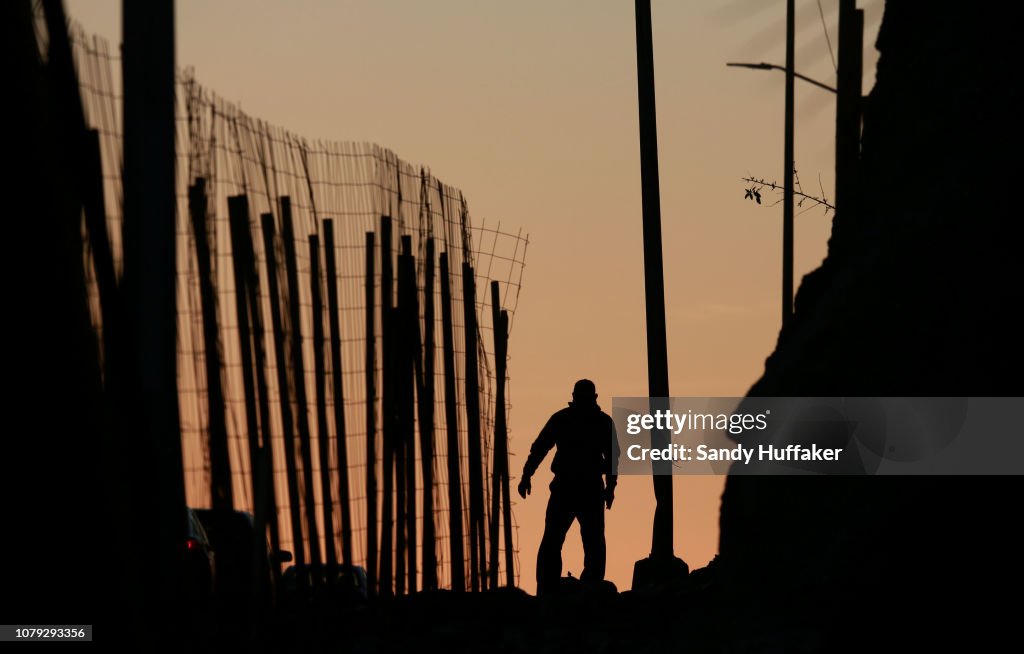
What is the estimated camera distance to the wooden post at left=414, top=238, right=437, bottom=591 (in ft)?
43.5

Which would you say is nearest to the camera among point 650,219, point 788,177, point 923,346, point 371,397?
point 923,346

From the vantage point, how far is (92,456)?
367 inches

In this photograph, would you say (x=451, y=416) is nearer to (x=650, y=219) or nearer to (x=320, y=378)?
(x=320, y=378)

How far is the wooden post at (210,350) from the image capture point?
1095 cm

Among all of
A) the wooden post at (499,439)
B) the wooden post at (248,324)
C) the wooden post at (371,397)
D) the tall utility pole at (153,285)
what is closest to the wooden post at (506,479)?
the wooden post at (499,439)

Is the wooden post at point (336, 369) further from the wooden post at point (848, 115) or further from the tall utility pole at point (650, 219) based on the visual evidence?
the tall utility pole at point (650, 219)

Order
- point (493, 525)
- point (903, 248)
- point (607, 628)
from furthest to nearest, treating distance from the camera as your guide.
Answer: point (493, 525) < point (607, 628) < point (903, 248)

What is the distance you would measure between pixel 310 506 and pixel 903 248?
3.34 m

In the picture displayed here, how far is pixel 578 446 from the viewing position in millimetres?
16266

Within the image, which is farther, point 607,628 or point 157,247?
point 607,628

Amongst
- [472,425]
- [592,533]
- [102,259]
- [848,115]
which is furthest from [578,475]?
[102,259]

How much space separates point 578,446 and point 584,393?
39 centimetres

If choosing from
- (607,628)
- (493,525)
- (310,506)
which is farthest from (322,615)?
(493,525)

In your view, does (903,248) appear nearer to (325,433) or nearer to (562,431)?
(325,433)
